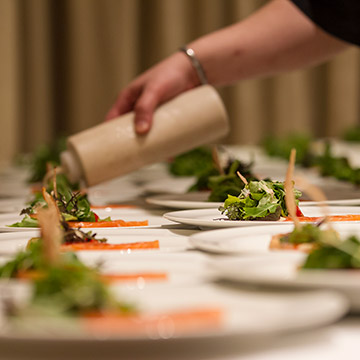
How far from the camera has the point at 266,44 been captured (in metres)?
2.12

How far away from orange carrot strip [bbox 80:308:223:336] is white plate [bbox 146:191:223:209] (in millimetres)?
817

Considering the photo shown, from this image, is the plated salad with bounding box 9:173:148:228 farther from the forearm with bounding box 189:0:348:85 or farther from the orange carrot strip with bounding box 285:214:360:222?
the forearm with bounding box 189:0:348:85

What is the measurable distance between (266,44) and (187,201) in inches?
32.5

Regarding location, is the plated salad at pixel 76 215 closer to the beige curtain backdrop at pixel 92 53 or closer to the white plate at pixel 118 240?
the white plate at pixel 118 240

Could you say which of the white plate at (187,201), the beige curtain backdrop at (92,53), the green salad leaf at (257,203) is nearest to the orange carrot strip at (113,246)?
the green salad leaf at (257,203)

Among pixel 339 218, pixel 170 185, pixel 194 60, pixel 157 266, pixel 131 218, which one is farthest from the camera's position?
pixel 170 185

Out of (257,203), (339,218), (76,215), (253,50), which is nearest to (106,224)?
(76,215)

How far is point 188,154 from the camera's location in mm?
2688

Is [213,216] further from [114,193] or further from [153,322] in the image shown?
[114,193]

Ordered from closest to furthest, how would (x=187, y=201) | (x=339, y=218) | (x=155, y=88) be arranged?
(x=339, y=218) → (x=187, y=201) → (x=155, y=88)

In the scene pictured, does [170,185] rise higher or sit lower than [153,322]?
higher

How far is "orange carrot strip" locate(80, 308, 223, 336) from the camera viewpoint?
52 cm

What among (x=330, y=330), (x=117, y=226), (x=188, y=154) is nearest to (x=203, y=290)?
(x=330, y=330)

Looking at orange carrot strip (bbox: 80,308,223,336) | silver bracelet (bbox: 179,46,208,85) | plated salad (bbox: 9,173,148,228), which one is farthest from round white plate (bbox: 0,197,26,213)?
orange carrot strip (bbox: 80,308,223,336)
